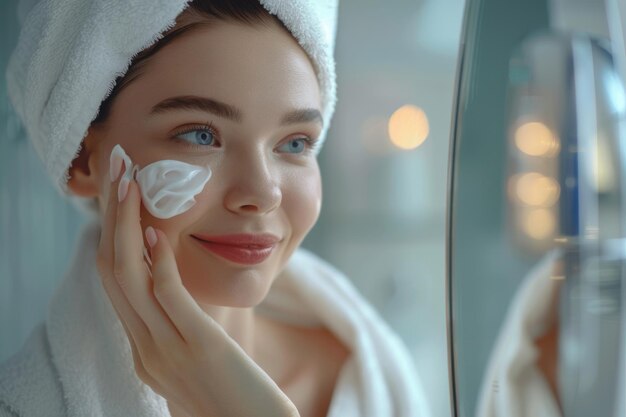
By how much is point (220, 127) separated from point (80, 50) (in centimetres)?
13

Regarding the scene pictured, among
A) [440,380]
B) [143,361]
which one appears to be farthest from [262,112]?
[440,380]

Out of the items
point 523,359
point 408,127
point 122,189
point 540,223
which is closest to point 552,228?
point 540,223

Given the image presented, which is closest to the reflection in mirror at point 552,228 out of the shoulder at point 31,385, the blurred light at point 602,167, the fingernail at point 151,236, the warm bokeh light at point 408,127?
the blurred light at point 602,167

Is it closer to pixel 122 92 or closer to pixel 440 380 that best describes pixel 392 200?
pixel 440 380

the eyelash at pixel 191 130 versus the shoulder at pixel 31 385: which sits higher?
the eyelash at pixel 191 130

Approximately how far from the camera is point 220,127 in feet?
1.87

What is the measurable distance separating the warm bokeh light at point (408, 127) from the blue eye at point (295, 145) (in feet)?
1.61

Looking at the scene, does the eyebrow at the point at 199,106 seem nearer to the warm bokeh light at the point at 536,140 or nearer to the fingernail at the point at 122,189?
the fingernail at the point at 122,189

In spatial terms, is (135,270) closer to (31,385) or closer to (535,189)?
(31,385)

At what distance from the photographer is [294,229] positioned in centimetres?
64

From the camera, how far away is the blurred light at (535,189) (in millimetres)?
538

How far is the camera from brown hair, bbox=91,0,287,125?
1.86 feet

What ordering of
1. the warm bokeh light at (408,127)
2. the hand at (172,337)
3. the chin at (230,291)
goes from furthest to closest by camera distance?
the warm bokeh light at (408,127)
the chin at (230,291)
the hand at (172,337)

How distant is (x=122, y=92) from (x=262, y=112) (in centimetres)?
12
